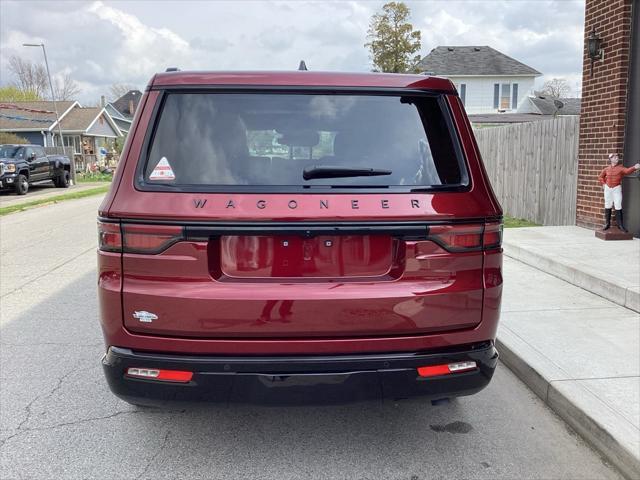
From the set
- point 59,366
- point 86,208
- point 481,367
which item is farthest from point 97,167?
point 481,367

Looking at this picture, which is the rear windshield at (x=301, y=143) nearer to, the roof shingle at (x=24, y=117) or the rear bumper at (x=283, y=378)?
the rear bumper at (x=283, y=378)

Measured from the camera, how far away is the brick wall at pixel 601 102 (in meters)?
8.59

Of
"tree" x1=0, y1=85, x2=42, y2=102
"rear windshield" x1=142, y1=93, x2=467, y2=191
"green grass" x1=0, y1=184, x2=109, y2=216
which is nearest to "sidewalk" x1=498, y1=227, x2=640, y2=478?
"rear windshield" x1=142, y1=93, x2=467, y2=191

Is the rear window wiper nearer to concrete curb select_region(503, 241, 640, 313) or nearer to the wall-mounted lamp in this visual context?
concrete curb select_region(503, 241, 640, 313)

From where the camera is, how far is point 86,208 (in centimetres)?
1761

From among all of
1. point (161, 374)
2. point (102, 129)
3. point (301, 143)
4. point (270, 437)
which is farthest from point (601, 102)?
point (102, 129)

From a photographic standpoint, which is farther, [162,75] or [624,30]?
[624,30]

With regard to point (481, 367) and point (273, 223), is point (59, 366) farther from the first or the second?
point (481, 367)

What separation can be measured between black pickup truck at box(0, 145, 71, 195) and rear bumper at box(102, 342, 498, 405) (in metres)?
22.5

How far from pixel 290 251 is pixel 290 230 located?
102 millimetres

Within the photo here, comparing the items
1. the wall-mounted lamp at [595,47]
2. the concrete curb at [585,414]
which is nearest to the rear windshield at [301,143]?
the concrete curb at [585,414]

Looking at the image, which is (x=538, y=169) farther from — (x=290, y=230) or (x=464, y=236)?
(x=290, y=230)

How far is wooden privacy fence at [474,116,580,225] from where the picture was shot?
1041 centimetres

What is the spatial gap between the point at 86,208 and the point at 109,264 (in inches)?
638
